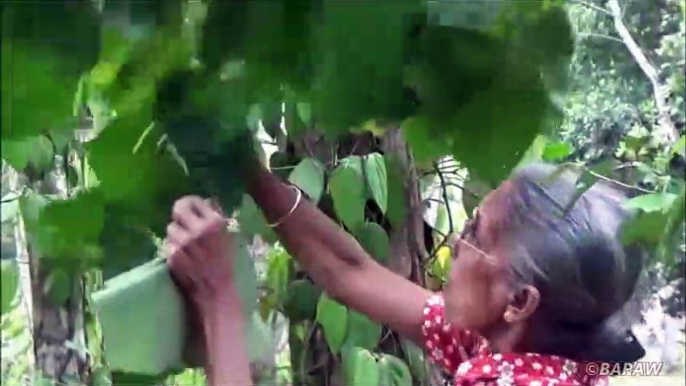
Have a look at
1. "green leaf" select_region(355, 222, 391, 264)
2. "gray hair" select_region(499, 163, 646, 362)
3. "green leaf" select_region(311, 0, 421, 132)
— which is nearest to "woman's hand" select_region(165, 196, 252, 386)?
"green leaf" select_region(311, 0, 421, 132)

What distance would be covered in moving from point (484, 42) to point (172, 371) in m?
0.19

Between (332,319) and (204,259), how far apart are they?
0.37 meters

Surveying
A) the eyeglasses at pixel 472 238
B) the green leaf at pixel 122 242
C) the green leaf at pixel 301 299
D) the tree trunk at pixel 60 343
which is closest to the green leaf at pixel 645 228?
the eyeglasses at pixel 472 238

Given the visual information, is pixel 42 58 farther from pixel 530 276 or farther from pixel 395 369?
pixel 395 369

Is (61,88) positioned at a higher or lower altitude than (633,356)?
higher

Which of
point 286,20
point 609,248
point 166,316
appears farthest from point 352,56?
point 609,248

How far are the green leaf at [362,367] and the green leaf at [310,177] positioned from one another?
0.52 ft

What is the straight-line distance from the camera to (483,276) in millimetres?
585

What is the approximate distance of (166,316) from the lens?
35 centimetres

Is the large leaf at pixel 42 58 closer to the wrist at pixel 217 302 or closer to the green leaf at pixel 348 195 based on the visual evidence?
the wrist at pixel 217 302

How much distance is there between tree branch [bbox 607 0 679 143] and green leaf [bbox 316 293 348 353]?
0.32 m

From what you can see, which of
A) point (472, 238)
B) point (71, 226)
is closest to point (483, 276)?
point (472, 238)

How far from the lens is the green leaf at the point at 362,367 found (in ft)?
2.37

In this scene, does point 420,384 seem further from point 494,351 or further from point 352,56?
point 352,56
